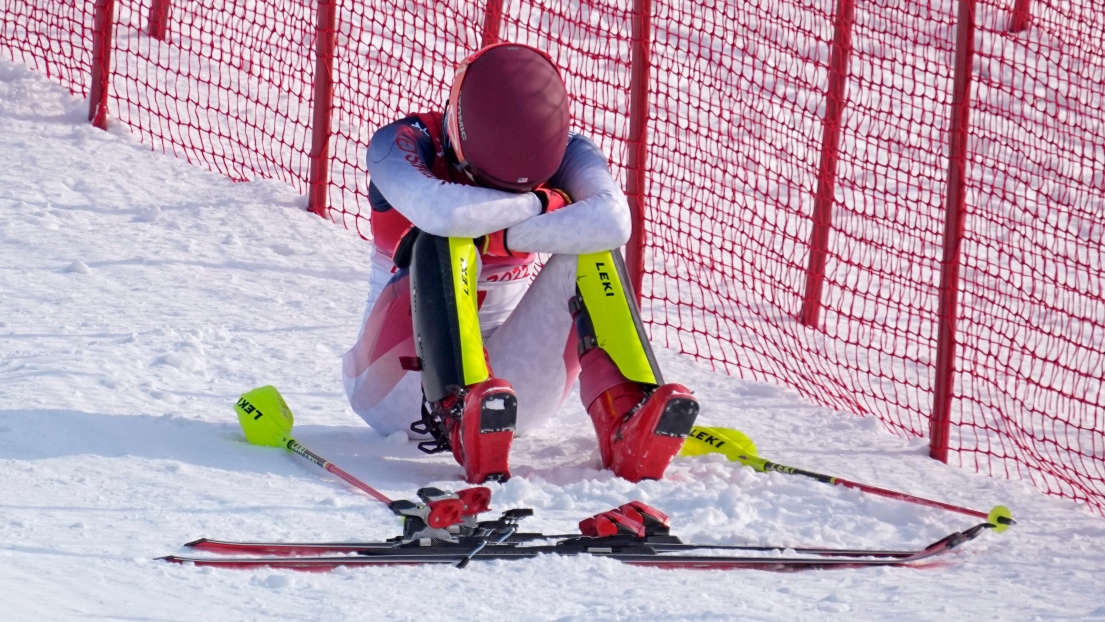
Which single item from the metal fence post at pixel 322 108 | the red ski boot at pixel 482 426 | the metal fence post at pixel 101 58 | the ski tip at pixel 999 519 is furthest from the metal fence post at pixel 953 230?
the metal fence post at pixel 101 58

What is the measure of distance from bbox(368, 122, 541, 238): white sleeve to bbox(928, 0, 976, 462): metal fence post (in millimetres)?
1498

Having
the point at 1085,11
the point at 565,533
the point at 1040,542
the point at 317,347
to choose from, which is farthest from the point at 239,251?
the point at 1085,11

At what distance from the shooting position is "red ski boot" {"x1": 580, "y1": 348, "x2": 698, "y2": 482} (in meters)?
3.63

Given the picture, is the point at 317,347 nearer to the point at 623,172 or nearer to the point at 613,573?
the point at 613,573

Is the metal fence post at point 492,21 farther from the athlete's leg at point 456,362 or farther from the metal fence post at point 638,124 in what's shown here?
the athlete's leg at point 456,362

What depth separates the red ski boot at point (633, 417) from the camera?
363 centimetres

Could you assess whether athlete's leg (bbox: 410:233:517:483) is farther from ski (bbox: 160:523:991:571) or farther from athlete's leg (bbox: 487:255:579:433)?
ski (bbox: 160:523:991:571)

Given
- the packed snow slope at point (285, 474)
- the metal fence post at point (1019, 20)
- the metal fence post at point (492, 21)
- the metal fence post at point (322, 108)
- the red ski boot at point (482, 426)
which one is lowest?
the packed snow slope at point (285, 474)

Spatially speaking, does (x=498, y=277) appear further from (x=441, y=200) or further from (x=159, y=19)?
(x=159, y=19)

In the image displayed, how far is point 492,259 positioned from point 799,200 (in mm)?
3866

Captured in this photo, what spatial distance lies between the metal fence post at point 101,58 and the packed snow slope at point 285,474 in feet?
1.95

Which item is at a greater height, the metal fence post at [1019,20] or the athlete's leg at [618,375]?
the metal fence post at [1019,20]

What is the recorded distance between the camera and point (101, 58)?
254 inches

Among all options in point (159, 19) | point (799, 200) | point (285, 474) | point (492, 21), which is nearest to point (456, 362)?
point (285, 474)
